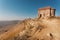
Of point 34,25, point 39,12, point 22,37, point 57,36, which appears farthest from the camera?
point 39,12

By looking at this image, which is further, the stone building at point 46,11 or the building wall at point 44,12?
the building wall at point 44,12

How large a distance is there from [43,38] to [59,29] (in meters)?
2.37

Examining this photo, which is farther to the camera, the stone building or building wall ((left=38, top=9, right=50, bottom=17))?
building wall ((left=38, top=9, right=50, bottom=17))

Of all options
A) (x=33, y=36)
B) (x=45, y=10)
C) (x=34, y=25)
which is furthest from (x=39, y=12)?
(x=33, y=36)

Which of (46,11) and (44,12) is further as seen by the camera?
(44,12)

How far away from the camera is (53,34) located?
13602mm

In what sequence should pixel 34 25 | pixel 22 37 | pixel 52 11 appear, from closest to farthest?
pixel 22 37 < pixel 34 25 < pixel 52 11

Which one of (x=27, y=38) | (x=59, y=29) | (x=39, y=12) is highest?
(x=39, y=12)

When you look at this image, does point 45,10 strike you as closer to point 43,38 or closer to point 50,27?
point 50,27

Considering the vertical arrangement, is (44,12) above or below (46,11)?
below

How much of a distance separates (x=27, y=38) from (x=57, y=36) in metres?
3.59

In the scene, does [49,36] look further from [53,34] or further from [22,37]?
[22,37]

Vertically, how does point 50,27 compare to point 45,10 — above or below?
below

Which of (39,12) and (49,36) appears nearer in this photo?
(49,36)
